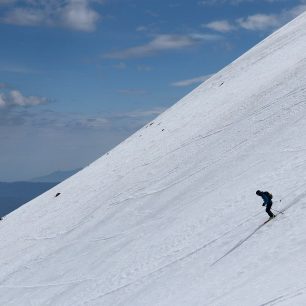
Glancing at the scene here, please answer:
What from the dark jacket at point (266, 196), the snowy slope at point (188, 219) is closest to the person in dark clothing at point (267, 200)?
the dark jacket at point (266, 196)

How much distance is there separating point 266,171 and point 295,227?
615cm

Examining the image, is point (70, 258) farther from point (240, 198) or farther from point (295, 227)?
point (295, 227)

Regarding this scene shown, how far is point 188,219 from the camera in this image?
67.1 ft

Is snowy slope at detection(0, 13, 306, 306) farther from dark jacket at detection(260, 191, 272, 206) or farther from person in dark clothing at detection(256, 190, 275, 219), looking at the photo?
dark jacket at detection(260, 191, 272, 206)

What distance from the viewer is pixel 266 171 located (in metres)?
20.7

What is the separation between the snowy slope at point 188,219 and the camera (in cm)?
1433

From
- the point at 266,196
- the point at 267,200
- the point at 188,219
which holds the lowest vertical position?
the point at 267,200

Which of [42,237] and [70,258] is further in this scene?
[42,237]

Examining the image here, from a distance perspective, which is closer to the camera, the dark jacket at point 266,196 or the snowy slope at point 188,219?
the snowy slope at point 188,219

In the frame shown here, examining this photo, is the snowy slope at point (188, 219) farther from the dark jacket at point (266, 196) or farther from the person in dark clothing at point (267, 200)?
the dark jacket at point (266, 196)

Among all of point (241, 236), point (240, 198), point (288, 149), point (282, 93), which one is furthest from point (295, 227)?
point (282, 93)

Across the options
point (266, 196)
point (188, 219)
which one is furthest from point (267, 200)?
point (188, 219)

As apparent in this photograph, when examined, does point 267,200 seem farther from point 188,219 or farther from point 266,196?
point 188,219

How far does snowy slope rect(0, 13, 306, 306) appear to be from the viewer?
14.3 meters
